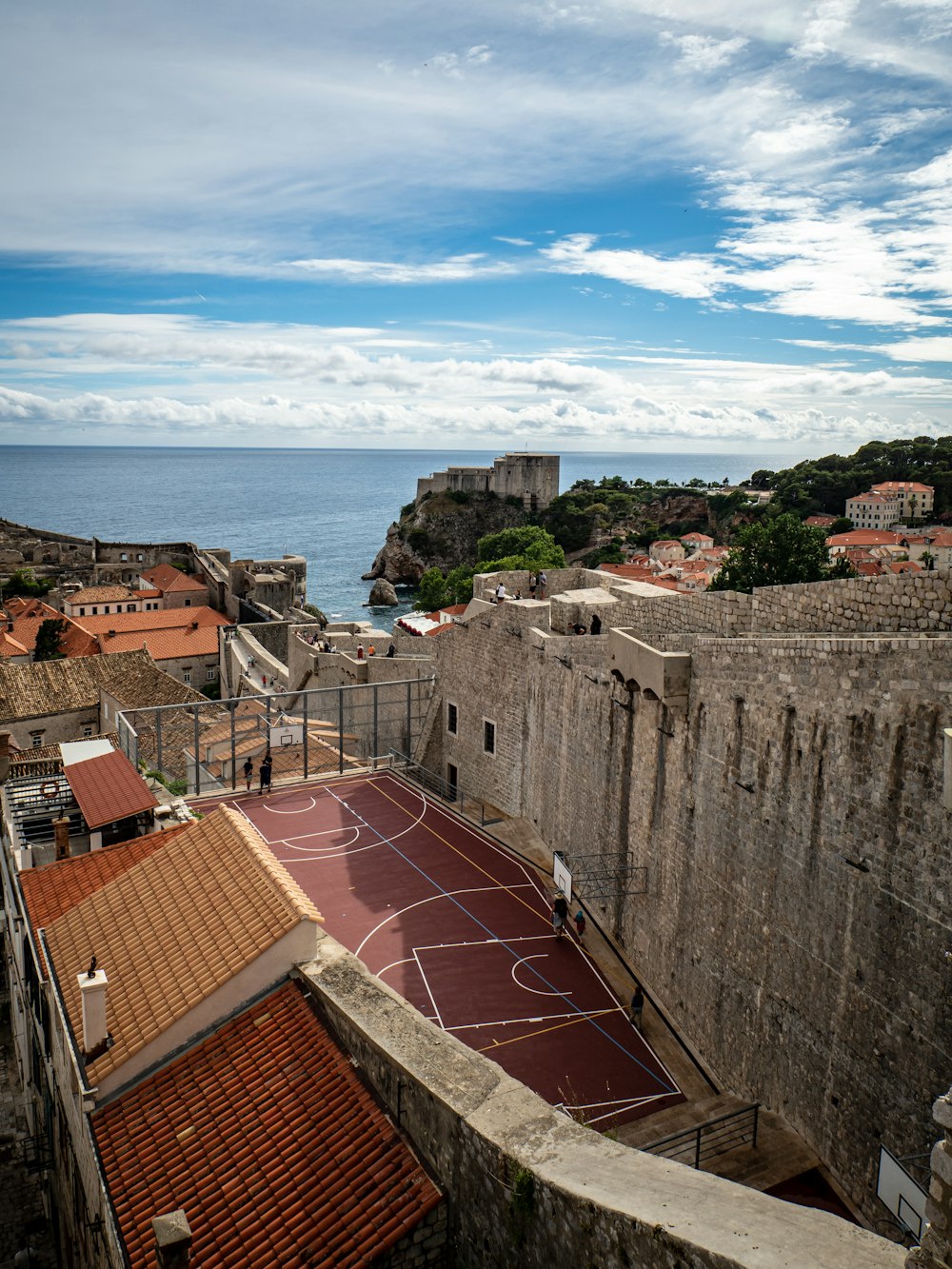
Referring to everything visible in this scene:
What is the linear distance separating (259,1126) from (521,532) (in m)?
82.3

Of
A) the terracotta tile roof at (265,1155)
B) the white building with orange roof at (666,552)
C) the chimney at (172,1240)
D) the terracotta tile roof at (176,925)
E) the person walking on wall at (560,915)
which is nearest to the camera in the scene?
the chimney at (172,1240)

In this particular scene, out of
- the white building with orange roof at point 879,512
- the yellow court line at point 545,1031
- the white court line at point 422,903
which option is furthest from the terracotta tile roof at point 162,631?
the white building with orange roof at point 879,512

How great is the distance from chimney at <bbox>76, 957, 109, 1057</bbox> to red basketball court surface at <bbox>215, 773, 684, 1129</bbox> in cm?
495

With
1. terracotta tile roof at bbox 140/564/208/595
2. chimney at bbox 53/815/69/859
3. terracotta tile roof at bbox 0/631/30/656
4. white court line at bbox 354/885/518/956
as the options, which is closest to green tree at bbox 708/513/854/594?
white court line at bbox 354/885/518/956

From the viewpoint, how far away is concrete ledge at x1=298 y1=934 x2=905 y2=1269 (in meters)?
4.57

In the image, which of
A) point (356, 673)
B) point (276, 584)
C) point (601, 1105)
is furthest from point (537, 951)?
point (276, 584)

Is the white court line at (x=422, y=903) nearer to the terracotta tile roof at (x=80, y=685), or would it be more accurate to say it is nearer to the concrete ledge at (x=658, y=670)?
the concrete ledge at (x=658, y=670)

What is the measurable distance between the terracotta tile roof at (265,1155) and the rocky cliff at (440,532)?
330 ft

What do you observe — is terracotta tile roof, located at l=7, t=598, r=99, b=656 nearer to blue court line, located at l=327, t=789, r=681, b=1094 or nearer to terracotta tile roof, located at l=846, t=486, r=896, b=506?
blue court line, located at l=327, t=789, r=681, b=1094

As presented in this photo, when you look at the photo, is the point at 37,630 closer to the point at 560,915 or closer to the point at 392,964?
the point at 392,964

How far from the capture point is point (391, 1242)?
6078 millimetres

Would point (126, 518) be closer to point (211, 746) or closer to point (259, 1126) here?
point (211, 746)

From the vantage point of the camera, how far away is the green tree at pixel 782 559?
42.1 m

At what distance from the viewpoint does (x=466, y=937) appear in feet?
50.9
